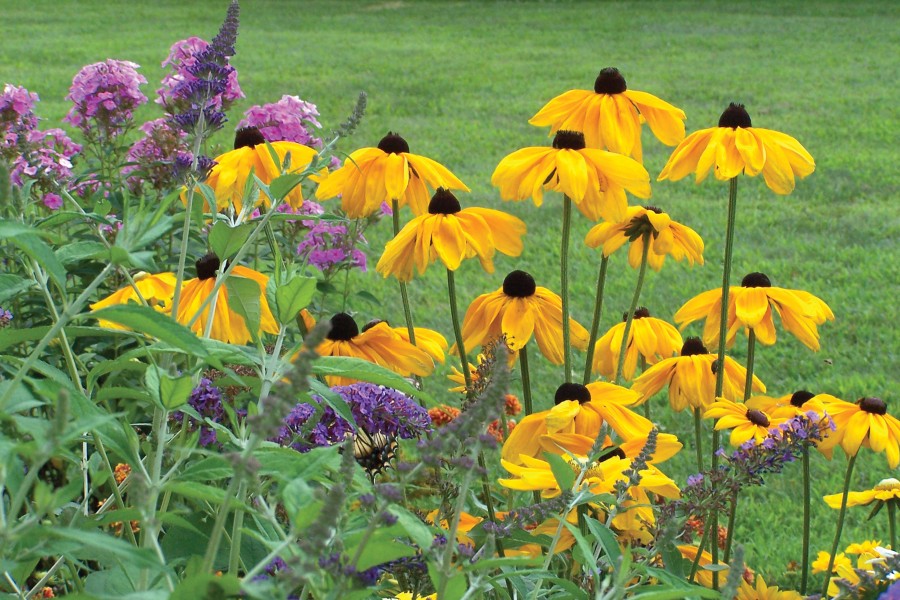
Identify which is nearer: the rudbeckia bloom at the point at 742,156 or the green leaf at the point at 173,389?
the green leaf at the point at 173,389

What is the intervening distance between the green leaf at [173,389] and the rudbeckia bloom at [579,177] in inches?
32.7

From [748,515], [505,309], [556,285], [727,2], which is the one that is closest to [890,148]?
[556,285]

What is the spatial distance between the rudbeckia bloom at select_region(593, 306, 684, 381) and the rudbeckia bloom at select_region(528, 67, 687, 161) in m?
0.37

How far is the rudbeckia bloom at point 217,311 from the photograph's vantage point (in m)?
1.65

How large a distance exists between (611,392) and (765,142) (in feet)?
1.56

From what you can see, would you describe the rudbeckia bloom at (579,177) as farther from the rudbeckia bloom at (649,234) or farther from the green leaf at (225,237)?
the green leaf at (225,237)

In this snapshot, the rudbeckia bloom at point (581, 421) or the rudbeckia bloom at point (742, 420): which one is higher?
the rudbeckia bloom at point (581, 421)

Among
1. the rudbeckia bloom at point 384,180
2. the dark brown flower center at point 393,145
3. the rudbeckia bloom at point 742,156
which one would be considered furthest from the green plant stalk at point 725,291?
the dark brown flower center at point 393,145

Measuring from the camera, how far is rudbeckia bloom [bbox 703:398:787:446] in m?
1.73

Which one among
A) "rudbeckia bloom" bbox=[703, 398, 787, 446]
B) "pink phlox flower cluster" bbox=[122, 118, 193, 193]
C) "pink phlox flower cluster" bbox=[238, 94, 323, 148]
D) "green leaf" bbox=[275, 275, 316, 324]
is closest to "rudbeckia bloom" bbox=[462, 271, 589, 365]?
"rudbeckia bloom" bbox=[703, 398, 787, 446]

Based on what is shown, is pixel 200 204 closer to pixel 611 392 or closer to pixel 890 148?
pixel 611 392

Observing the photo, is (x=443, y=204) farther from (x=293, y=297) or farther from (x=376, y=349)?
(x=293, y=297)

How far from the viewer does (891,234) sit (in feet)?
18.6

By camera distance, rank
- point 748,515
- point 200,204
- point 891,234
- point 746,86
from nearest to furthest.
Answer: point 200,204 → point 748,515 → point 891,234 → point 746,86
